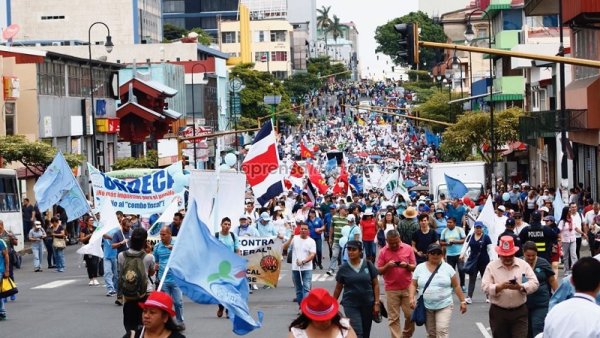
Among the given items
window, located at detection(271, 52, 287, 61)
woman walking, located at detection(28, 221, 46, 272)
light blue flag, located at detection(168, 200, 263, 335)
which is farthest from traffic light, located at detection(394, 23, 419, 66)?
window, located at detection(271, 52, 287, 61)

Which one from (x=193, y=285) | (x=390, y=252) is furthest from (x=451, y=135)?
(x=193, y=285)

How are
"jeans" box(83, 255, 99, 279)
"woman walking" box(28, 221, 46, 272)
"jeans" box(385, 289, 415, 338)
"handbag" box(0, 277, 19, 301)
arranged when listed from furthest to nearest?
"woman walking" box(28, 221, 46, 272)
"jeans" box(83, 255, 99, 279)
"handbag" box(0, 277, 19, 301)
"jeans" box(385, 289, 415, 338)

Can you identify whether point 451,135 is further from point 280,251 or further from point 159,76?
point 280,251

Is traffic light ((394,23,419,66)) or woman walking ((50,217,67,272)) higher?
traffic light ((394,23,419,66))

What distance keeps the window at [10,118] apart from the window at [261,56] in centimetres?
12831

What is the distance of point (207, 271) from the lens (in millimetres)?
13016

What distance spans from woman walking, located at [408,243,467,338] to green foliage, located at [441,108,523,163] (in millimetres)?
52542

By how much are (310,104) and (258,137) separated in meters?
150

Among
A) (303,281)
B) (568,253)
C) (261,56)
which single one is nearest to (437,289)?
(303,281)

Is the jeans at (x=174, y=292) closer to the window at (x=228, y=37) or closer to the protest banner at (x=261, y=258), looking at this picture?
the protest banner at (x=261, y=258)

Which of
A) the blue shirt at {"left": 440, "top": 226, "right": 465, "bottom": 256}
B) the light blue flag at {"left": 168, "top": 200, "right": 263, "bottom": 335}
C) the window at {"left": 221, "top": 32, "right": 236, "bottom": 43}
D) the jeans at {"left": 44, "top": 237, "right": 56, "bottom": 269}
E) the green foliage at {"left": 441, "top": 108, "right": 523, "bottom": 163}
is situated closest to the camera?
the light blue flag at {"left": 168, "top": 200, "right": 263, "bottom": 335}

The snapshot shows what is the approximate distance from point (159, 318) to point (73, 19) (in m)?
114

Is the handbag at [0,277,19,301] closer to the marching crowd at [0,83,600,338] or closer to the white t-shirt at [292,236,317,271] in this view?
the marching crowd at [0,83,600,338]

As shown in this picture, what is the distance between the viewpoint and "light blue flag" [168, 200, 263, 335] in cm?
1273
